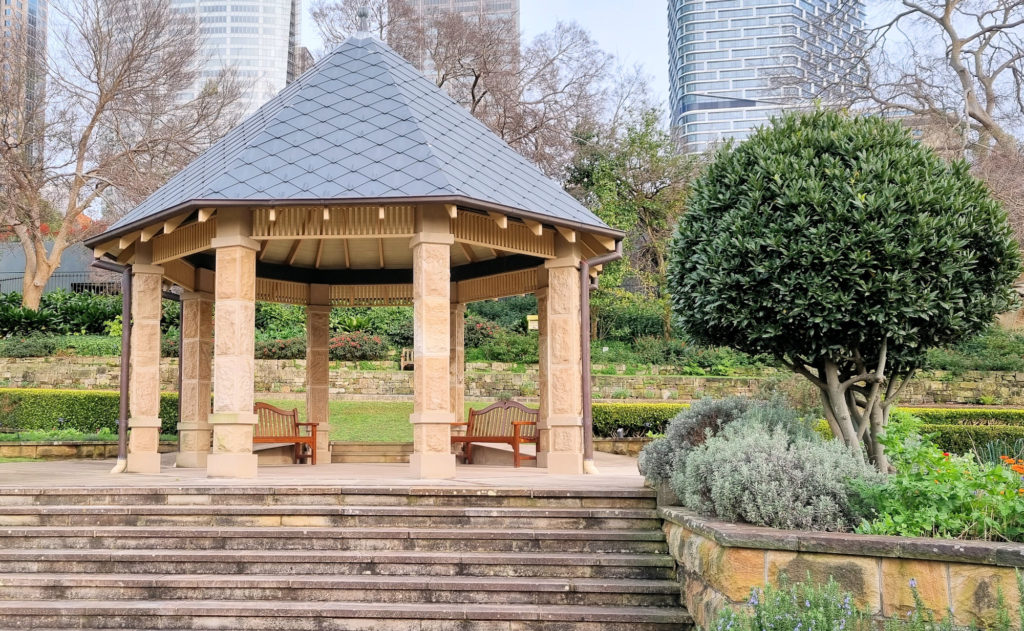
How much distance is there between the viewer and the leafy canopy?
6555mm

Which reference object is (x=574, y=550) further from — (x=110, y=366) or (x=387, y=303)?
(x=110, y=366)

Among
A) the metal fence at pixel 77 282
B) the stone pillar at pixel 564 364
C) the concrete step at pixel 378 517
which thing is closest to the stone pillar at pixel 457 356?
the stone pillar at pixel 564 364

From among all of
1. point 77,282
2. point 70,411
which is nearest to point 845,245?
point 70,411

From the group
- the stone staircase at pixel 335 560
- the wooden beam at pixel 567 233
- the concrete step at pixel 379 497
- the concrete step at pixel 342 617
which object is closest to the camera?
the concrete step at pixel 342 617

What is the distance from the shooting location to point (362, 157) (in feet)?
30.9

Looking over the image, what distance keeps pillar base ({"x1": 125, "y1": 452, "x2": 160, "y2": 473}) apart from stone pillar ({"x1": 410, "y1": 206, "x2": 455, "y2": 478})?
3.40 meters

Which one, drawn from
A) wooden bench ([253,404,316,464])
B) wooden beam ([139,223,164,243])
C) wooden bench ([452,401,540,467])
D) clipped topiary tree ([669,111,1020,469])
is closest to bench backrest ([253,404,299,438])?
wooden bench ([253,404,316,464])

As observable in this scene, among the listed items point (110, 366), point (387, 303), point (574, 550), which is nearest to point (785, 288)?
point (574, 550)

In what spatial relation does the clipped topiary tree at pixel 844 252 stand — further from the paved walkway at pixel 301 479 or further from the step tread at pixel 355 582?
the step tread at pixel 355 582

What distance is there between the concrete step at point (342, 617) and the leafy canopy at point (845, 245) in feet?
7.90

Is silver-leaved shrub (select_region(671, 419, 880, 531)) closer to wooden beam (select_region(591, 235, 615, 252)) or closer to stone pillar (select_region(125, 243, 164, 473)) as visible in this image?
wooden beam (select_region(591, 235, 615, 252))

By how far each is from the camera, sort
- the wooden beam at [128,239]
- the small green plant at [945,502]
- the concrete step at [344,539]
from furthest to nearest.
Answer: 1. the wooden beam at [128,239]
2. the concrete step at [344,539]
3. the small green plant at [945,502]

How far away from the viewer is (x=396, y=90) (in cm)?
1074

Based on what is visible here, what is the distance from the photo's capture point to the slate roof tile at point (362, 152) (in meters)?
8.98
